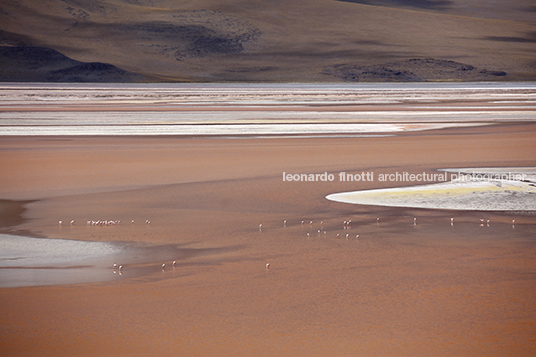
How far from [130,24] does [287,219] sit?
121317mm

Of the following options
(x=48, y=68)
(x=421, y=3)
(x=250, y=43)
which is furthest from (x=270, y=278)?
(x=421, y=3)

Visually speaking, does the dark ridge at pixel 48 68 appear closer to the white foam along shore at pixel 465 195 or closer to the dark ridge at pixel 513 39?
the dark ridge at pixel 513 39

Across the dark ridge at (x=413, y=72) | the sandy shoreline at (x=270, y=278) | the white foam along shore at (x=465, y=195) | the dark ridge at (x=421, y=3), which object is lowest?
the dark ridge at (x=413, y=72)

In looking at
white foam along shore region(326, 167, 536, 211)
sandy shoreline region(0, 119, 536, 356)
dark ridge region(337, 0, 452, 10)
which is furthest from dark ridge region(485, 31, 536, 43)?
white foam along shore region(326, 167, 536, 211)

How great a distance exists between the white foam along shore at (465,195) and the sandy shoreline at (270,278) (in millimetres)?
423

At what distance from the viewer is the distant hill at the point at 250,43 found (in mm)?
104719

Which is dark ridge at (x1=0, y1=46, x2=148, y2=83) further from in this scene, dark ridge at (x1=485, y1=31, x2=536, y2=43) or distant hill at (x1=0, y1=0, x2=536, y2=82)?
dark ridge at (x1=485, y1=31, x2=536, y2=43)

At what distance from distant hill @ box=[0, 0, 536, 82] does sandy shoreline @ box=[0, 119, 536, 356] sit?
86991 mm

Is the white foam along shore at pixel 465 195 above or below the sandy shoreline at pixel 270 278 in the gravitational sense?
below

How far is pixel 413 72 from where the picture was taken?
107m

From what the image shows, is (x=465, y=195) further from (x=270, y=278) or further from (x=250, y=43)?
(x=250, y=43)

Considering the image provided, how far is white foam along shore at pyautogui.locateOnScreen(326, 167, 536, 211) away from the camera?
9.71 meters

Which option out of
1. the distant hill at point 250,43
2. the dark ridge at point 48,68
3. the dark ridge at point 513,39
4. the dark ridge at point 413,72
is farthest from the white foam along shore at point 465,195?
the dark ridge at point 513,39

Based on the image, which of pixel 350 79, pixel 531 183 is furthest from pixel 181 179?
pixel 350 79
